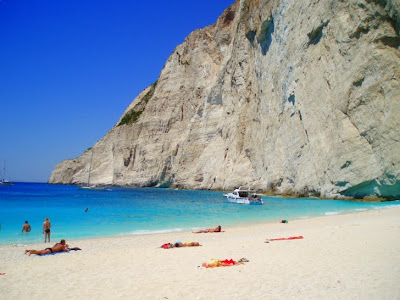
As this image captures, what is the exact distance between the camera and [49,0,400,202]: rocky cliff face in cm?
Result: 2523

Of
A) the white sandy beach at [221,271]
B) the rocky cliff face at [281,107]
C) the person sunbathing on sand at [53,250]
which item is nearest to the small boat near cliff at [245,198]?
the rocky cliff face at [281,107]

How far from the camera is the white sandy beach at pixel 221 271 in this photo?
538 centimetres

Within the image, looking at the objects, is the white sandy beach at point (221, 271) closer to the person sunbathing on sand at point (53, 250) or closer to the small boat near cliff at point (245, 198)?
the person sunbathing on sand at point (53, 250)

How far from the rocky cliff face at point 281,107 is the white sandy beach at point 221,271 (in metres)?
17.2

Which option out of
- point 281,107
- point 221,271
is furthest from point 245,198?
point 221,271

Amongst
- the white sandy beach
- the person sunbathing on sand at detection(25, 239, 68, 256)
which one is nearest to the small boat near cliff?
the white sandy beach

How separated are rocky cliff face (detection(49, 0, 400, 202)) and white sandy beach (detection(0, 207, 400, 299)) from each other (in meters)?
17.2

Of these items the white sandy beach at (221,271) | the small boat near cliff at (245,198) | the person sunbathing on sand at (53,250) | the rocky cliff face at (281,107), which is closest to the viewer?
the white sandy beach at (221,271)

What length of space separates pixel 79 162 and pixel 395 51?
82.2 metres

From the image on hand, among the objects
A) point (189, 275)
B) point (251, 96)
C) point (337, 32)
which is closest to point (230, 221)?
point (189, 275)

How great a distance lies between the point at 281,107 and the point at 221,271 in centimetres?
3122

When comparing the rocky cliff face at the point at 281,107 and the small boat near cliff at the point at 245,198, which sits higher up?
the rocky cliff face at the point at 281,107

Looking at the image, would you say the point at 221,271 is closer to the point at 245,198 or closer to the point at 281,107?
the point at 245,198

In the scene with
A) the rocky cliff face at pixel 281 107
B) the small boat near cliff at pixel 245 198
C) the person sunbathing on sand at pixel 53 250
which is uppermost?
the rocky cliff face at pixel 281 107
